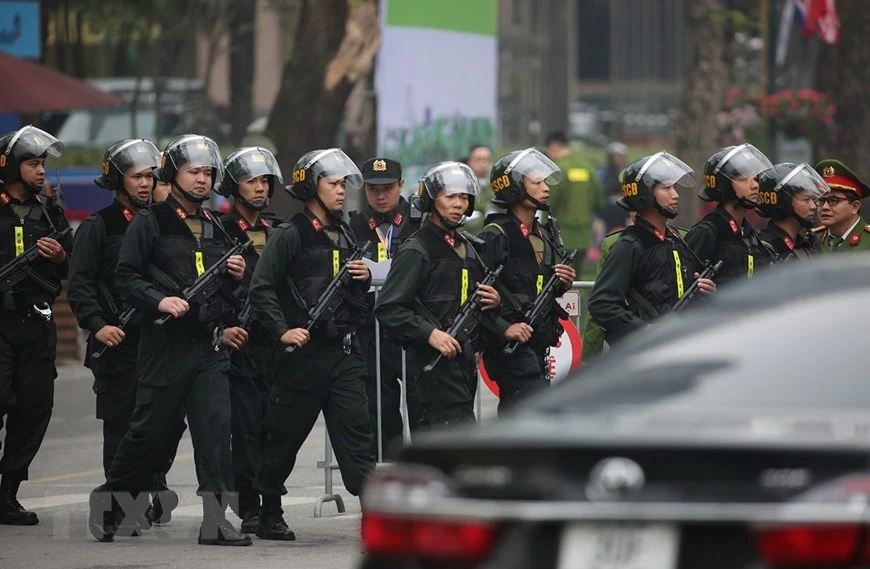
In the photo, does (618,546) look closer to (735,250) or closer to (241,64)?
(735,250)

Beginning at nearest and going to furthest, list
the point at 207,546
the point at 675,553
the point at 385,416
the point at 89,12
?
the point at 675,553
the point at 207,546
the point at 385,416
the point at 89,12

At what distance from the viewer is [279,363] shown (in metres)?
9.62

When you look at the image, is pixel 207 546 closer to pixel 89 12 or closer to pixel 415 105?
pixel 415 105

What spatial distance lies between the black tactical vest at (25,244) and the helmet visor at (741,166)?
361 cm

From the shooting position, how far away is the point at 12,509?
10.2m

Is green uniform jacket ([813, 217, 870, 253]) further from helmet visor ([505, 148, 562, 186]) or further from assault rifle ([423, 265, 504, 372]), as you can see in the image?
assault rifle ([423, 265, 504, 372])

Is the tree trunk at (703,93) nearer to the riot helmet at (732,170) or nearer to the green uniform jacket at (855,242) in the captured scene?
the green uniform jacket at (855,242)

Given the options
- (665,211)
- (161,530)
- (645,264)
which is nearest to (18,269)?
(161,530)

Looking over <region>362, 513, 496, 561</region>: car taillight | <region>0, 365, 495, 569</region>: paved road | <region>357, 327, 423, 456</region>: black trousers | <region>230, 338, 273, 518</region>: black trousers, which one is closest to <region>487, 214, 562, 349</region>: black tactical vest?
<region>357, 327, 423, 456</region>: black trousers

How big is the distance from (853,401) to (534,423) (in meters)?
0.69

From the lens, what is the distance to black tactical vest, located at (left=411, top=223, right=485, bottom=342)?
9469 mm

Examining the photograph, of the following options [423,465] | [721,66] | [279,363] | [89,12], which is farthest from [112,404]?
[89,12]

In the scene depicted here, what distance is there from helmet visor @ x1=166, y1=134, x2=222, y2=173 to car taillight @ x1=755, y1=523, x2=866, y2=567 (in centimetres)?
599

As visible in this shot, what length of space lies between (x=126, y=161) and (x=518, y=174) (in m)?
2.01
